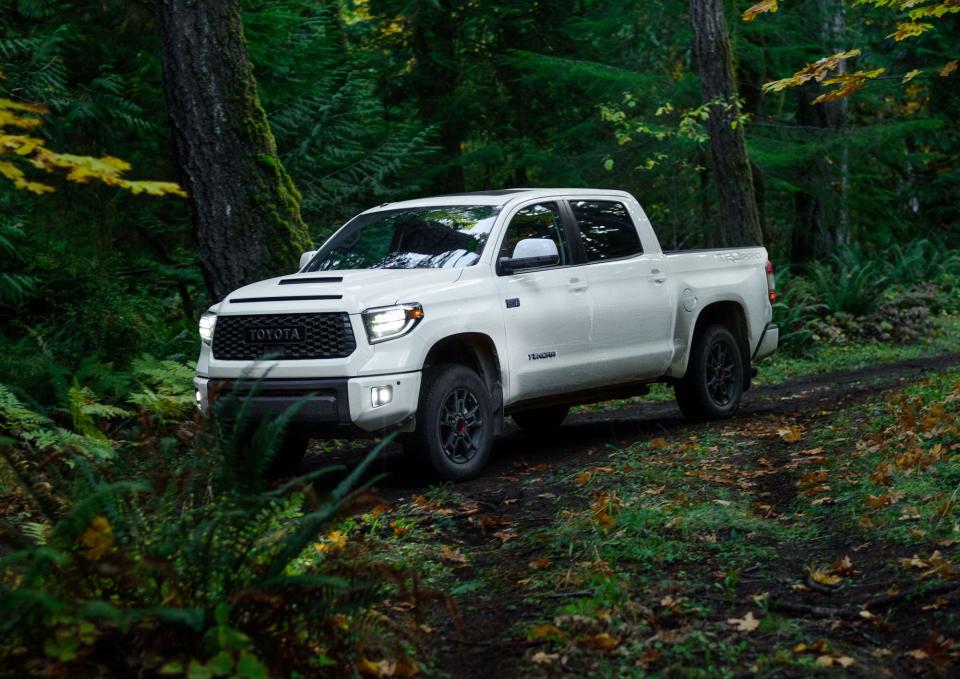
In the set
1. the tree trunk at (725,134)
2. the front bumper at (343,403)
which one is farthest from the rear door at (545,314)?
the tree trunk at (725,134)

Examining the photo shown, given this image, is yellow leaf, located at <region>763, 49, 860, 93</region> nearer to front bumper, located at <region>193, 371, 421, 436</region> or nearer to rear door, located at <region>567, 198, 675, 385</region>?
rear door, located at <region>567, 198, 675, 385</region>

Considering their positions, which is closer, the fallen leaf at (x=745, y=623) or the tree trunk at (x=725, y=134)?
the fallen leaf at (x=745, y=623)

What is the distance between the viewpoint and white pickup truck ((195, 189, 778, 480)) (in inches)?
298

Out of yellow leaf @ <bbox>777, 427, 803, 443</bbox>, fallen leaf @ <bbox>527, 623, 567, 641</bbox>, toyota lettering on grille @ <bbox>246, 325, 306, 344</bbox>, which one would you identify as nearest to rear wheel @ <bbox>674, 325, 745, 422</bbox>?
yellow leaf @ <bbox>777, 427, 803, 443</bbox>

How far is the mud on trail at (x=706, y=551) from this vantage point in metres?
4.54

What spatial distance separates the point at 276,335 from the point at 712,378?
16.0ft

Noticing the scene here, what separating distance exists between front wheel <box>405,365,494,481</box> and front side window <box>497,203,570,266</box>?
1.19 meters

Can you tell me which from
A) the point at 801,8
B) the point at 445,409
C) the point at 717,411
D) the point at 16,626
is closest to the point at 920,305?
the point at 801,8

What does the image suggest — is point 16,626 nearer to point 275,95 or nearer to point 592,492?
point 592,492

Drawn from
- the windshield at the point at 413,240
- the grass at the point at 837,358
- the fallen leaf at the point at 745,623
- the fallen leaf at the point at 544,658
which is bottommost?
the grass at the point at 837,358

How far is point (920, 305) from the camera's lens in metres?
18.3

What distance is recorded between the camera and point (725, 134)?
1606 centimetres

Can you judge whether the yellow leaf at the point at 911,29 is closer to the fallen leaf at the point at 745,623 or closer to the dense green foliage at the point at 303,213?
the dense green foliage at the point at 303,213

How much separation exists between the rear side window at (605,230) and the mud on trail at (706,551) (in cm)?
170
